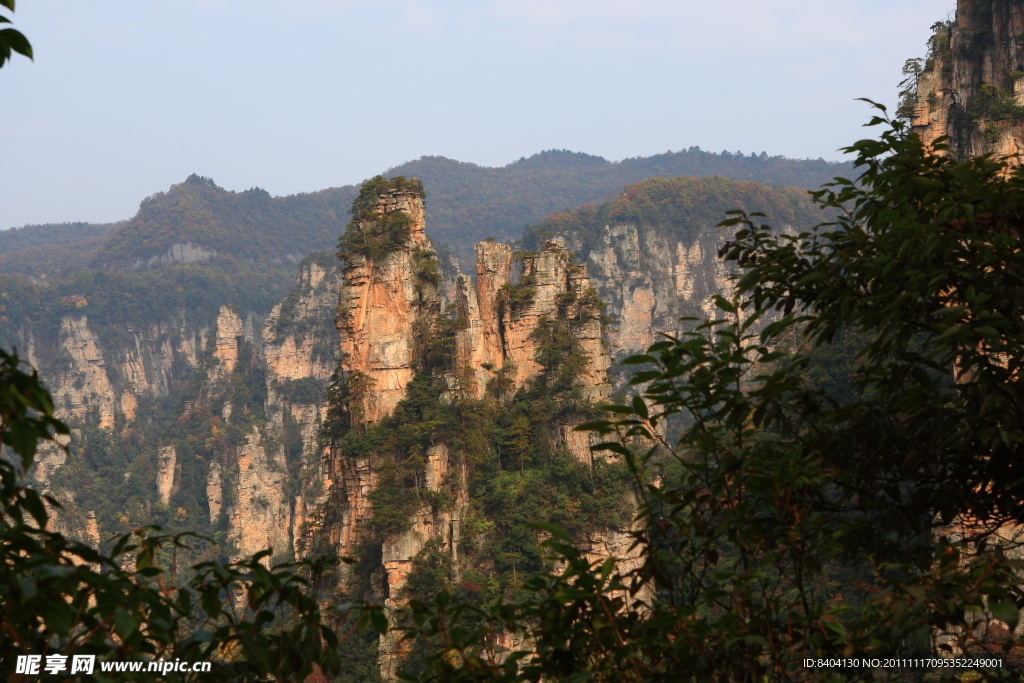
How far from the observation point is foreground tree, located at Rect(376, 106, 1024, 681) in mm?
Result: 2355

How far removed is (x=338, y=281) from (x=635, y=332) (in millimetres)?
23075

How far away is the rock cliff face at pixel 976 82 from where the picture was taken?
17.2 metres

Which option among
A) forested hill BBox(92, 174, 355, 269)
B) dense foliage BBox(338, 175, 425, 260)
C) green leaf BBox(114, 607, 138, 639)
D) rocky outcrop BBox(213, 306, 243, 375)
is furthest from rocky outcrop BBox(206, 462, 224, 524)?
forested hill BBox(92, 174, 355, 269)

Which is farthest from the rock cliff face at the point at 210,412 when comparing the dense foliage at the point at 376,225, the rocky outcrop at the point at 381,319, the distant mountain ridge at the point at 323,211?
the distant mountain ridge at the point at 323,211

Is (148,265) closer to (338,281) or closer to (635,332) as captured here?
(338,281)

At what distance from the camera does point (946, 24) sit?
21469 mm

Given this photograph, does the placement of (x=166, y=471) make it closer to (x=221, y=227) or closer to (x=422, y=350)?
(x=422, y=350)

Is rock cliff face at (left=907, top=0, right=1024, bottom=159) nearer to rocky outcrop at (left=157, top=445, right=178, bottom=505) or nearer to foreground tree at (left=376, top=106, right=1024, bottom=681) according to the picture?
foreground tree at (left=376, top=106, right=1024, bottom=681)

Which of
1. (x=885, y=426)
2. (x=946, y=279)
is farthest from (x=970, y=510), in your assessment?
(x=946, y=279)

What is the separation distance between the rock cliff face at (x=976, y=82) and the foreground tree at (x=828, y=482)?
16.3 metres

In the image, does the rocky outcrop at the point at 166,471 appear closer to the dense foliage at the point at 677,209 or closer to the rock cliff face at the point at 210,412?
the rock cliff face at the point at 210,412

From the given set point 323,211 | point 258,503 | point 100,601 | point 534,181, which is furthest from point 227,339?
point 534,181

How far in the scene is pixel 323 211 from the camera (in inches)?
5118

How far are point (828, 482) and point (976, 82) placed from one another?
2033 centimetres
